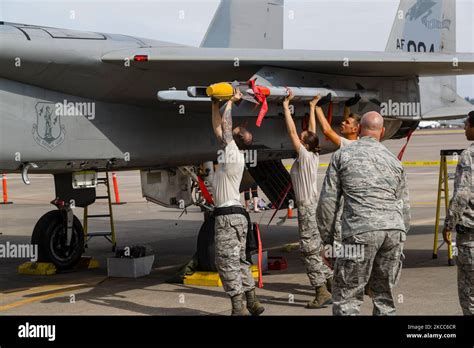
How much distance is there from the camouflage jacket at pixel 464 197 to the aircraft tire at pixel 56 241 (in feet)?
22.6

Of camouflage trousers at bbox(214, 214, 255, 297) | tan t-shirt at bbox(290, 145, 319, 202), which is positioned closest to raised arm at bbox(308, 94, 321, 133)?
tan t-shirt at bbox(290, 145, 319, 202)

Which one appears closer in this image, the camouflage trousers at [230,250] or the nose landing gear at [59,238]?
the camouflage trousers at [230,250]

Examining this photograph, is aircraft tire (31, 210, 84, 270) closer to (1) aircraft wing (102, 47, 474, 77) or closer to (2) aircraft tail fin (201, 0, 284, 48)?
(1) aircraft wing (102, 47, 474, 77)

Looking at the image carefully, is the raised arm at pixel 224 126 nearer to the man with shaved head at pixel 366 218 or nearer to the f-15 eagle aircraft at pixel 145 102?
the f-15 eagle aircraft at pixel 145 102

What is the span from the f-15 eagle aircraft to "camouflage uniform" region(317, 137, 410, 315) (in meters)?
2.89

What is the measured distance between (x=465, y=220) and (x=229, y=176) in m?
2.50

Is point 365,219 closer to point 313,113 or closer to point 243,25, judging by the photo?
point 313,113

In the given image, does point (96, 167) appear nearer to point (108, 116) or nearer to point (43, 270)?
point (108, 116)

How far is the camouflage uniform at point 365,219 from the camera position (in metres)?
6.35

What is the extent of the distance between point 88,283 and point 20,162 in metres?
2.40

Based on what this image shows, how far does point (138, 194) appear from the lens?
27625mm

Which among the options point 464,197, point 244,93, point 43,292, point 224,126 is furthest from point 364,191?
point 43,292

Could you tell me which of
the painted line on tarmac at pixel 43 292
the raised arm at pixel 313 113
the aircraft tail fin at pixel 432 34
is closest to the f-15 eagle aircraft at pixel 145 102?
the raised arm at pixel 313 113

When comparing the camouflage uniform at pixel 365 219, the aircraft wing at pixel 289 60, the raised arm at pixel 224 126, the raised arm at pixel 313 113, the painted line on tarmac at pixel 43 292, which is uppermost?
the aircraft wing at pixel 289 60
